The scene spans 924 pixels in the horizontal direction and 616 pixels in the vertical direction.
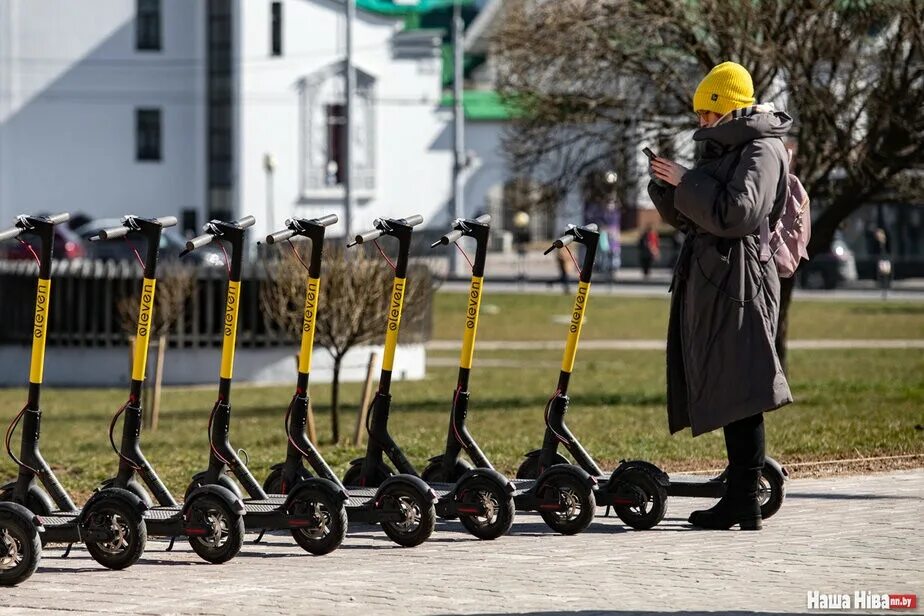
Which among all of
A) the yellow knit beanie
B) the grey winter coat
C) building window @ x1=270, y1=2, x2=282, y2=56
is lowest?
the grey winter coat

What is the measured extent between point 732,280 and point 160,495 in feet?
8.98

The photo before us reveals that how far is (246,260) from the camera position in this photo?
24938mm

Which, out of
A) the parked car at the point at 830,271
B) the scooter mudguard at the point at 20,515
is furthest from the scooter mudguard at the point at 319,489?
the parked car at the point at 830,271

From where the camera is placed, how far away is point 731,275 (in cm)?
820

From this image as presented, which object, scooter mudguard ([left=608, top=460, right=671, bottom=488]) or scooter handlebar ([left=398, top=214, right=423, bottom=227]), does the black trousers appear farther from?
scooter handlebar ([left=398, top=214, right=423, bottom=227])

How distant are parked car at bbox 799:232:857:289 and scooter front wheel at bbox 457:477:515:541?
41.3 m

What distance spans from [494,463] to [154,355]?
10184 mm

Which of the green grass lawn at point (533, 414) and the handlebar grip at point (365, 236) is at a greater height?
the handlebar grip at point (365, 236)

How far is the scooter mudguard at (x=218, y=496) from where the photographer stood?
306 inches

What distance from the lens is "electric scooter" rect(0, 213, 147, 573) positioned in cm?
771

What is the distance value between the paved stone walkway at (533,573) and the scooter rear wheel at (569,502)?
0.32ft

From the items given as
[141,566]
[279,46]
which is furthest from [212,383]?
[279,46]

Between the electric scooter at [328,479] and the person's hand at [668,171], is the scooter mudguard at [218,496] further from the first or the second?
the person's hand at [668,171]

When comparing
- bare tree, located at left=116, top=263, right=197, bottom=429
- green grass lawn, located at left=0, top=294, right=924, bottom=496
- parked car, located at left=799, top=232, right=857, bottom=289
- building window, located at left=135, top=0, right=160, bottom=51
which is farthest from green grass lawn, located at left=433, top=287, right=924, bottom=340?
building window, located at left=135, top=0, right=160, bottom=51
